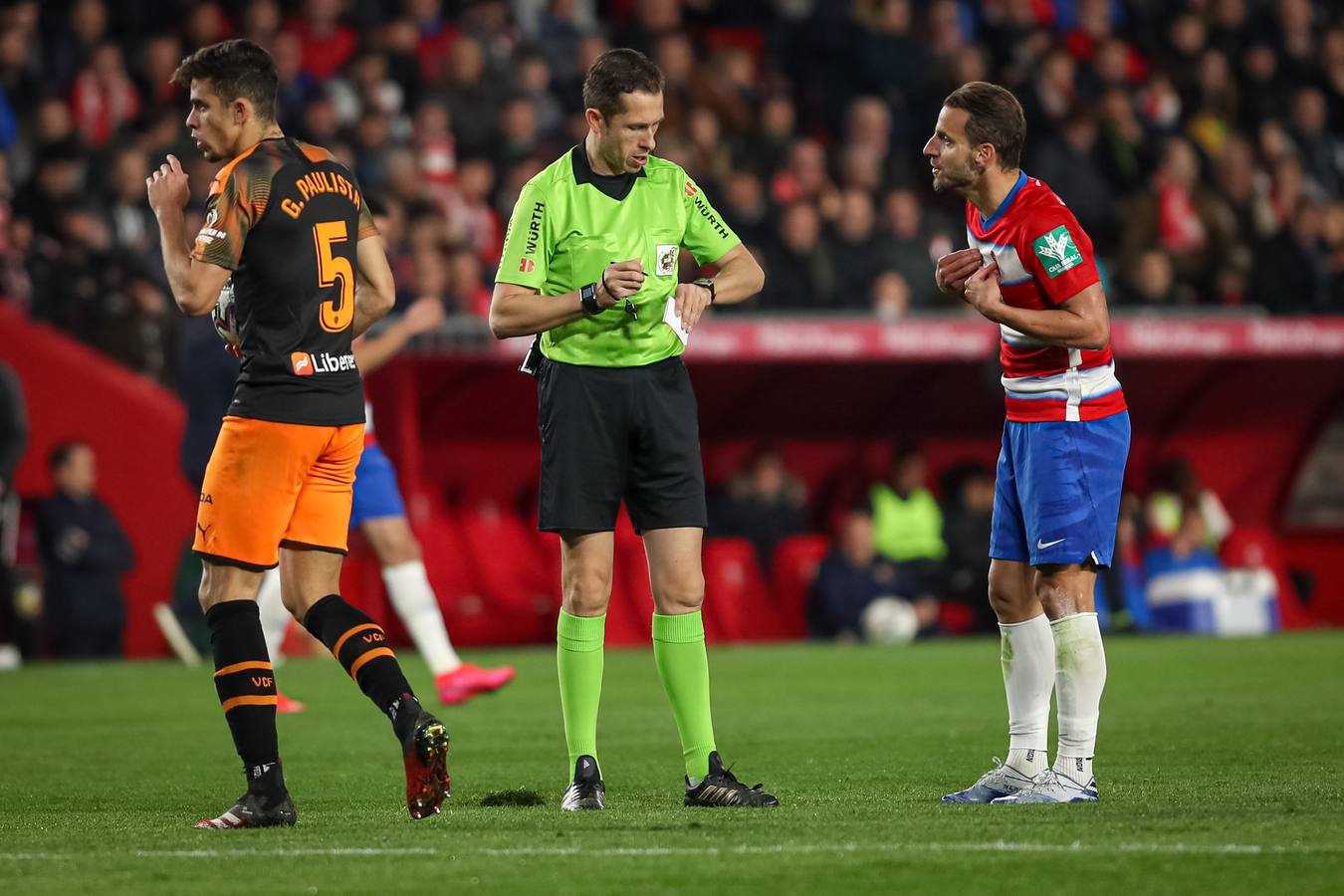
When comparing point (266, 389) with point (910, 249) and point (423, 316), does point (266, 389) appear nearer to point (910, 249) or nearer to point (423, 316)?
point (423, 316)

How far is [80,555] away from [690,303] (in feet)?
28.6

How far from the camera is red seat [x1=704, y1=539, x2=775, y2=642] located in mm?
15641

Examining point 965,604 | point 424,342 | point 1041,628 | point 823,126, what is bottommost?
point 965,604

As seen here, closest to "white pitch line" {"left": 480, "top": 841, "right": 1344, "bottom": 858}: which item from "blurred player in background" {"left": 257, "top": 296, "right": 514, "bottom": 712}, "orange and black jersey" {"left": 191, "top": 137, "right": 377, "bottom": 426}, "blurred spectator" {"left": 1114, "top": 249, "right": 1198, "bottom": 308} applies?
"orange and black jersey" {"left": 191, "top": 137, "right": 377, "bottom": 426}

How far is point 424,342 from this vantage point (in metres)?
14.4

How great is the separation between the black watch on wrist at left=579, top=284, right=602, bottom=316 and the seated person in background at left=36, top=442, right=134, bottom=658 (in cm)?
863

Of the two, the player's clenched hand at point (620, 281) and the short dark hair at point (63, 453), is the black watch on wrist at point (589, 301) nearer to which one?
the player's clenched hand at point (620, 281)

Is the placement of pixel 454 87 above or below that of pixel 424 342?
above

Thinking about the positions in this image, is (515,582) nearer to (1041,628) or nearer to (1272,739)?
(1272,739)

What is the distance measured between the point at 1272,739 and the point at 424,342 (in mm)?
7664

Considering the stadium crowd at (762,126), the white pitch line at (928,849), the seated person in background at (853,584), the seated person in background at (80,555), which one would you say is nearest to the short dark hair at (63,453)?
the seated person in background at (80,555)

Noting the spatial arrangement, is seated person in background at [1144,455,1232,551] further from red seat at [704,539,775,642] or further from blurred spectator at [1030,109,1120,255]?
red seat at [704,539,775,642]

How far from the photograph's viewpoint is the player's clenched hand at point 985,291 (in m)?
6.29

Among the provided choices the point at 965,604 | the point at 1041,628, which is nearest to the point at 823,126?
the point at 965,604
